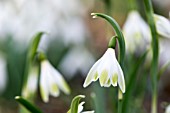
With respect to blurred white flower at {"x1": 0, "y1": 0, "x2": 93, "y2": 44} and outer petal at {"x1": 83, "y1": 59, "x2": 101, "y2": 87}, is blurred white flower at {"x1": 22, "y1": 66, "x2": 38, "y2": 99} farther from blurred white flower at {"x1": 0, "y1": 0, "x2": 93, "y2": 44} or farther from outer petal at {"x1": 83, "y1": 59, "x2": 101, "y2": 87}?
blurred white flower at {"x1": 0, "y1": 0, "x2": 93, "y2": 44}

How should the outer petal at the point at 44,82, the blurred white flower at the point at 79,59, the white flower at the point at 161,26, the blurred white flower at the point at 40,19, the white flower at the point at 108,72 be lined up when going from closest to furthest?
the white flower at the point at 108,72 < the white flower at the point at 161,26 < the outer petal at the point at 44,82 < the blurred white flower at the point at 79,59 < the blurred white flower at the point at 40,19

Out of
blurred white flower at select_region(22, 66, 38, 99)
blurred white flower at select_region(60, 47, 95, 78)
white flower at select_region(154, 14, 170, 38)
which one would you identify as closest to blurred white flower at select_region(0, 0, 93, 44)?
blurred white flower at select_region(60, 47, 95, 78)

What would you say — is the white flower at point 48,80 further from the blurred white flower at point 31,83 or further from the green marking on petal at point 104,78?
the green marking on petal at point 104,78

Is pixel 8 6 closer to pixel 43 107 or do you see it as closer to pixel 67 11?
pixel 67 11

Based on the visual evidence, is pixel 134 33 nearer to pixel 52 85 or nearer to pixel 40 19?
pixel 52 85

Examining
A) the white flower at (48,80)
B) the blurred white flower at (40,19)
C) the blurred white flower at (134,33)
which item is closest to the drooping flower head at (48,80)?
the white flower at (48,80)

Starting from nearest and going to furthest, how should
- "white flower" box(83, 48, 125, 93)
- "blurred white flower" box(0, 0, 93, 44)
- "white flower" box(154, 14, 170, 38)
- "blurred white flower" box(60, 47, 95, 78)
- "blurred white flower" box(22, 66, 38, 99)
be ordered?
"white flower" box(83, 48, 125, 93)
"white flower" box(154, 14, 170, 38)
"blurred white flower" box(22, 66, 38, 99)
"blurred white flower" box(60, 47, 95, 78)
"blurred white flower" box(0, 0, 93, 44)

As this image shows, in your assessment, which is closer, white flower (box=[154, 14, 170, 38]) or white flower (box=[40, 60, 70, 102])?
white flower (box=[154, 14, 170, 38])

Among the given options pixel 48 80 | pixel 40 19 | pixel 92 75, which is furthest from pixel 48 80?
pixel 40 19

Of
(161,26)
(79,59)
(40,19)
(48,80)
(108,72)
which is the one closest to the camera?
(108,72)

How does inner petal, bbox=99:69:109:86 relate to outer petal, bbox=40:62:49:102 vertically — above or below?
above
